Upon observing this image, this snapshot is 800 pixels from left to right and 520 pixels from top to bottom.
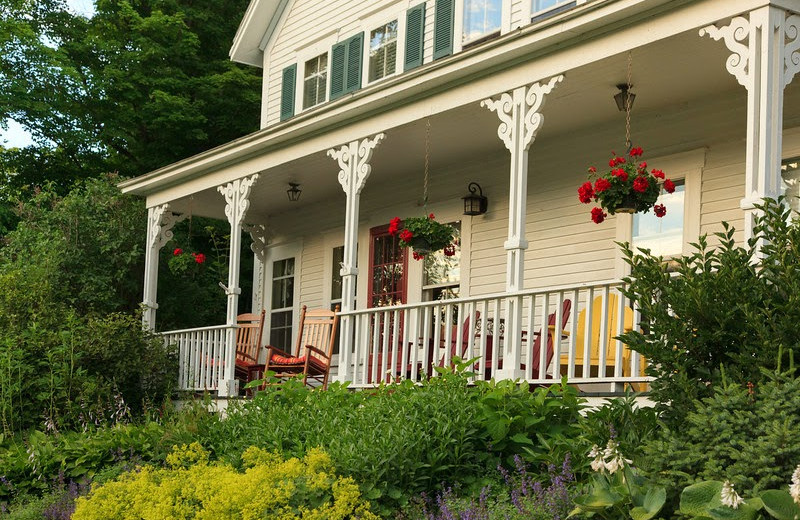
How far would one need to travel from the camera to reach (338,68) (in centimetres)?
1430

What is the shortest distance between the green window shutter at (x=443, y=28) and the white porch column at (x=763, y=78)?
5656 millimetres

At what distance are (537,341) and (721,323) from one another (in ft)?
14.4

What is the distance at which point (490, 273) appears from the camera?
11.6m

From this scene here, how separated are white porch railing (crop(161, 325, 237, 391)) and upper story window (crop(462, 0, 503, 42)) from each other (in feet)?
15.1

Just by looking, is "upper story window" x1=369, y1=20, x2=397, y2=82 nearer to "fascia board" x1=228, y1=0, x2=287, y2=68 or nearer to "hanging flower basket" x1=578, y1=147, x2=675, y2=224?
"fascia board" x1=228, y1=0, x2=287, y2=68

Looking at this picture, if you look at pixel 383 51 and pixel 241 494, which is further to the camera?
pixel 383 51

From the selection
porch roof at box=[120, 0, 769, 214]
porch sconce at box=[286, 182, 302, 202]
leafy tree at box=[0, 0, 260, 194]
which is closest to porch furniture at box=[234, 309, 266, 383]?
porch sconce at box=[286, 182, 302, 202]

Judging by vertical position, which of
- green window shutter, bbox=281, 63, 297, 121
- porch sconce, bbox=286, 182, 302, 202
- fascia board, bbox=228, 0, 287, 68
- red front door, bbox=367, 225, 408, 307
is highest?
fascia board, bbox=228, 0, 287, 68

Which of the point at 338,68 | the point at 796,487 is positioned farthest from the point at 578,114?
the point at 796,487

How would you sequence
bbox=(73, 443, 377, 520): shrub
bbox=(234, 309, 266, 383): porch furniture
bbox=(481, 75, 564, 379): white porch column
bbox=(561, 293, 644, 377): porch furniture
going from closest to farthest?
bbox=(73, 443, 377, 520): shrub
bbox=(481, 75, 564, 379): white porch column
bbox=(561, 293, 644, 377): porch furniture
bbox=(234, 309, 266, 383): porch furniture

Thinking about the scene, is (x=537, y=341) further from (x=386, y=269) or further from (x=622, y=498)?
(x=622, y=498)

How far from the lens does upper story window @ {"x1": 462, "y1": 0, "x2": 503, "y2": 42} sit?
11.7 m

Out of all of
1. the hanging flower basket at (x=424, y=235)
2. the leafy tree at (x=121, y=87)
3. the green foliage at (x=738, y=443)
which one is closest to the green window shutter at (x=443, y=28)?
the hanging flower basket at (x=424, y=235)

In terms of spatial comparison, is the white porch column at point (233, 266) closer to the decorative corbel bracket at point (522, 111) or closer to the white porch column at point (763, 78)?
the decorative corbel bracket at point (522, 111)
